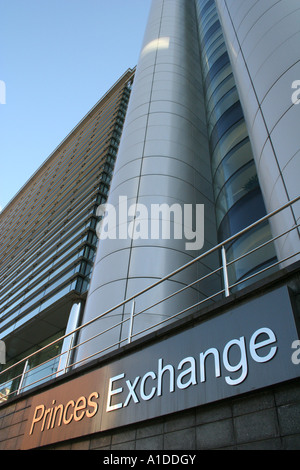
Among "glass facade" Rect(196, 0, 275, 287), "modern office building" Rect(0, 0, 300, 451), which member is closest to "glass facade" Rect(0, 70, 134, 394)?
"modern office building" Rect(0, 0, 300, 451)

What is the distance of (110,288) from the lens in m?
12.2

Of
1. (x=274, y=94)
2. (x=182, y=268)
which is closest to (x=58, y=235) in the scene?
(x=274, y=94)

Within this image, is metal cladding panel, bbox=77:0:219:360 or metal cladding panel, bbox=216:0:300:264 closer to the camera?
metal cladding panel, bbox=216:0:300:264

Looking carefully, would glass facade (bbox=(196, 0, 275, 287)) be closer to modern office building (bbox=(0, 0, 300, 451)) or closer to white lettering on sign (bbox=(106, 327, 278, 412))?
modern office building (bbox=(0, 0, 300, 451))

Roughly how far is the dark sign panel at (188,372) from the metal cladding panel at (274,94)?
299cm

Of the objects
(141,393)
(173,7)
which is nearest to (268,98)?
(141,393)

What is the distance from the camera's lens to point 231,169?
13.8 metres

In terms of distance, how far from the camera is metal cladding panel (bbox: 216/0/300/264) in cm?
876

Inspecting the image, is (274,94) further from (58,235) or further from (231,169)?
(58,235)

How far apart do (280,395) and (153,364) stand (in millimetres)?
2313

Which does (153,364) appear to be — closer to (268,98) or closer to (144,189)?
(268,98)

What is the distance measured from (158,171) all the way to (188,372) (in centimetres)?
1039

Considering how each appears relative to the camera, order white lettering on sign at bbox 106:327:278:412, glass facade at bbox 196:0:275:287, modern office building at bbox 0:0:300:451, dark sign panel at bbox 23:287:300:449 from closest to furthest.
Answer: dark sign panel at bbox 23:287:300:449, white lettering on sign at bbox 106:327:278:412, modern office building at bbox 0:0:300:451, glass facade at bbox 196:0:275:287

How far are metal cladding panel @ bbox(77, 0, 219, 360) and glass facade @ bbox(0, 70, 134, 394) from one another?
287 inches
